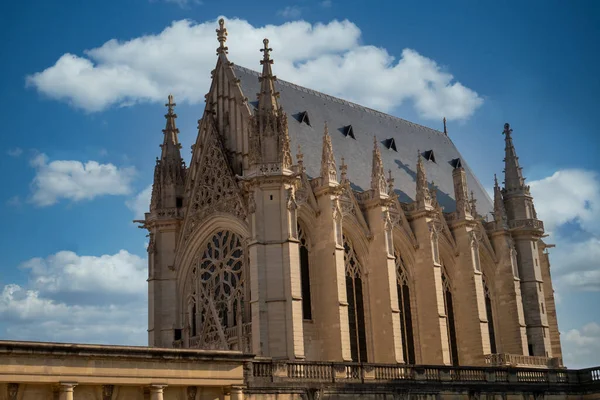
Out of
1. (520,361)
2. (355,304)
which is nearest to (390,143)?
(355,304)

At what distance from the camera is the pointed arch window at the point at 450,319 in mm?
44375

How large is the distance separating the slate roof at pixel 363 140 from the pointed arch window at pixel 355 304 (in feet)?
14.4

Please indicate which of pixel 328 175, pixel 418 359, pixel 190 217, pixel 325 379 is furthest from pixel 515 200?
pixel 325 379

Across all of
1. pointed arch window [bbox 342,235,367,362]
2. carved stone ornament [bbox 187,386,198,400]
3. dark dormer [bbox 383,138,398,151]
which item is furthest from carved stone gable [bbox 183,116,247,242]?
carved stone ornament [bbox 187,386,198,400]

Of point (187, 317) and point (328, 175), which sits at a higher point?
point (328, 175)

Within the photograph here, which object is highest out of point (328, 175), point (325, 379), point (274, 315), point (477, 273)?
point (328, 175)

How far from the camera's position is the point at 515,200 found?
49875 millimetres

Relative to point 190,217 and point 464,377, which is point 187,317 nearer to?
point 190,217

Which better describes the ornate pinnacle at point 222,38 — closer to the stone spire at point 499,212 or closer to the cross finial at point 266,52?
the cross finial at point 266,52

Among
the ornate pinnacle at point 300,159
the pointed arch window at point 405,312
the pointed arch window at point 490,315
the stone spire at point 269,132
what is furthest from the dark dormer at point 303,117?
the pointed arch window at point 490,315

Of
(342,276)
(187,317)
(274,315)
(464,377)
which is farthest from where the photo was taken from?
(187,317)

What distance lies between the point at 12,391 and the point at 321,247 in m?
19.3

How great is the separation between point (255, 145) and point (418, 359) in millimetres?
13684

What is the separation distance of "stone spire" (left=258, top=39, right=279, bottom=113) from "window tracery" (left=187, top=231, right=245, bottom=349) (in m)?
5.93
